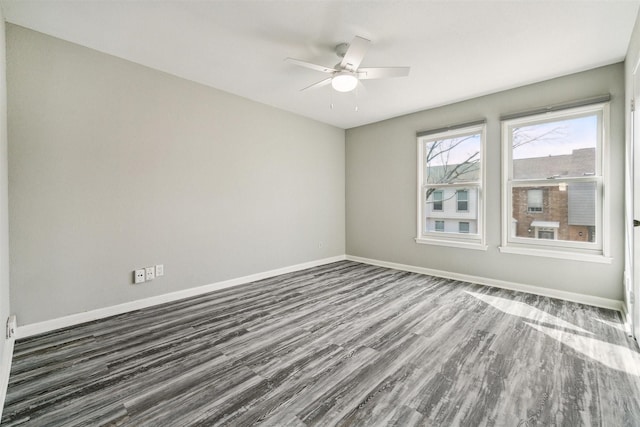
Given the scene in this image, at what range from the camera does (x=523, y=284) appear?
11.3ft

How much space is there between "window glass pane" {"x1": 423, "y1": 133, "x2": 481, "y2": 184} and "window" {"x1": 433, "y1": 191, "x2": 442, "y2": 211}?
0.17 metres

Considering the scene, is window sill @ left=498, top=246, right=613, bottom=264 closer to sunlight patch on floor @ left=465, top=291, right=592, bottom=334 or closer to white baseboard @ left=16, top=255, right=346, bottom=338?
sunlight patch on floor @ left=465, top=291, right=592, bottom=334

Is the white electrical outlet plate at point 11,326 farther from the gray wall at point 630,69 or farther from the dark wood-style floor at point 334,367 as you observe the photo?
the gray wall at point 630,69

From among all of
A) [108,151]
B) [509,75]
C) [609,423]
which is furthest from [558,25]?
[108,151]

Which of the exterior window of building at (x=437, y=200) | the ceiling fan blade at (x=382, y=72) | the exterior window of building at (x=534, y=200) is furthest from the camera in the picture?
the exterior window of building at (x=437, y=200)

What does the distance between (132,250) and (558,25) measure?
4412 mm

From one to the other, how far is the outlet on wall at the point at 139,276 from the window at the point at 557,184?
4.32 m

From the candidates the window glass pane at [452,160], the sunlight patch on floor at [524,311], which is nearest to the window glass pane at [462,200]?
the window glass pane at [452,160]

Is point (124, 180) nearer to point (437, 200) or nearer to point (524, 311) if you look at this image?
point (437, 200)

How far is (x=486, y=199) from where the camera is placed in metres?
3.74

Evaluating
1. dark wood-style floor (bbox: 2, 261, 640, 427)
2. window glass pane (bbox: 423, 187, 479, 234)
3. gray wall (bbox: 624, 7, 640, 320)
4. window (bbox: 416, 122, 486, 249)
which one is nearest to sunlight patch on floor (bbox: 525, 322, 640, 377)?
dark wood-style floor (bbox: 2, 261, 640, 427)

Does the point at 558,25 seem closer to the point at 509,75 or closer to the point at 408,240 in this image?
the point at 509,75

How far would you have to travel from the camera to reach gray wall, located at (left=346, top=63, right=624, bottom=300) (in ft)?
9.50

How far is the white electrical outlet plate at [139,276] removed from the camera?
284cm
